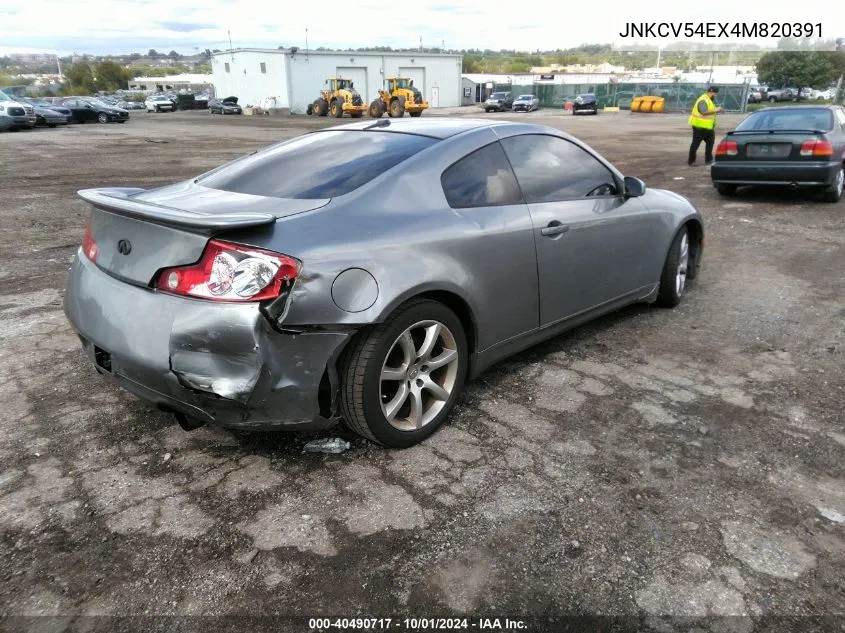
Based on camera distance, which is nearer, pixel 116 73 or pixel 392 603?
pixel 392 603

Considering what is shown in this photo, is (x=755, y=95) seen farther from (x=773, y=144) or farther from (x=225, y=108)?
(x=773, y=144)

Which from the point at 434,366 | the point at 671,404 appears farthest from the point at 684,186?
the point at 434,366

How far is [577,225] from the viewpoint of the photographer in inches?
150

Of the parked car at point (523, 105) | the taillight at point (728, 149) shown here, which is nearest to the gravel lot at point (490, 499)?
the taillight at point (728, 149)

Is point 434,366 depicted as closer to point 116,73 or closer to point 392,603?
point 392,603

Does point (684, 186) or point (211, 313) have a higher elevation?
point (211, 313)

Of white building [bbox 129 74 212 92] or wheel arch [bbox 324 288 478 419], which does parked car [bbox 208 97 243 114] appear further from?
white building [bbox 129 74 212 92]

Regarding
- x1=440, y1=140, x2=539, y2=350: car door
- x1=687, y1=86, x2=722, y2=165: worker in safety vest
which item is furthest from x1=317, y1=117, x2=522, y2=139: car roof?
x1=687, y1=86, x2=722, y2=165: worker in safety vest

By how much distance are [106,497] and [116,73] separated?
406ft

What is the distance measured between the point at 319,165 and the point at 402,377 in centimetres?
120

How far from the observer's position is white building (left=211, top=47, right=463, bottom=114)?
161 feet

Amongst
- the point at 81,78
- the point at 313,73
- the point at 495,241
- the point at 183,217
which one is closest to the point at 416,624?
the point at 183,217

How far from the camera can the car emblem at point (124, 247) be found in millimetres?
2768

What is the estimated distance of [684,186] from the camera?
1137cm
